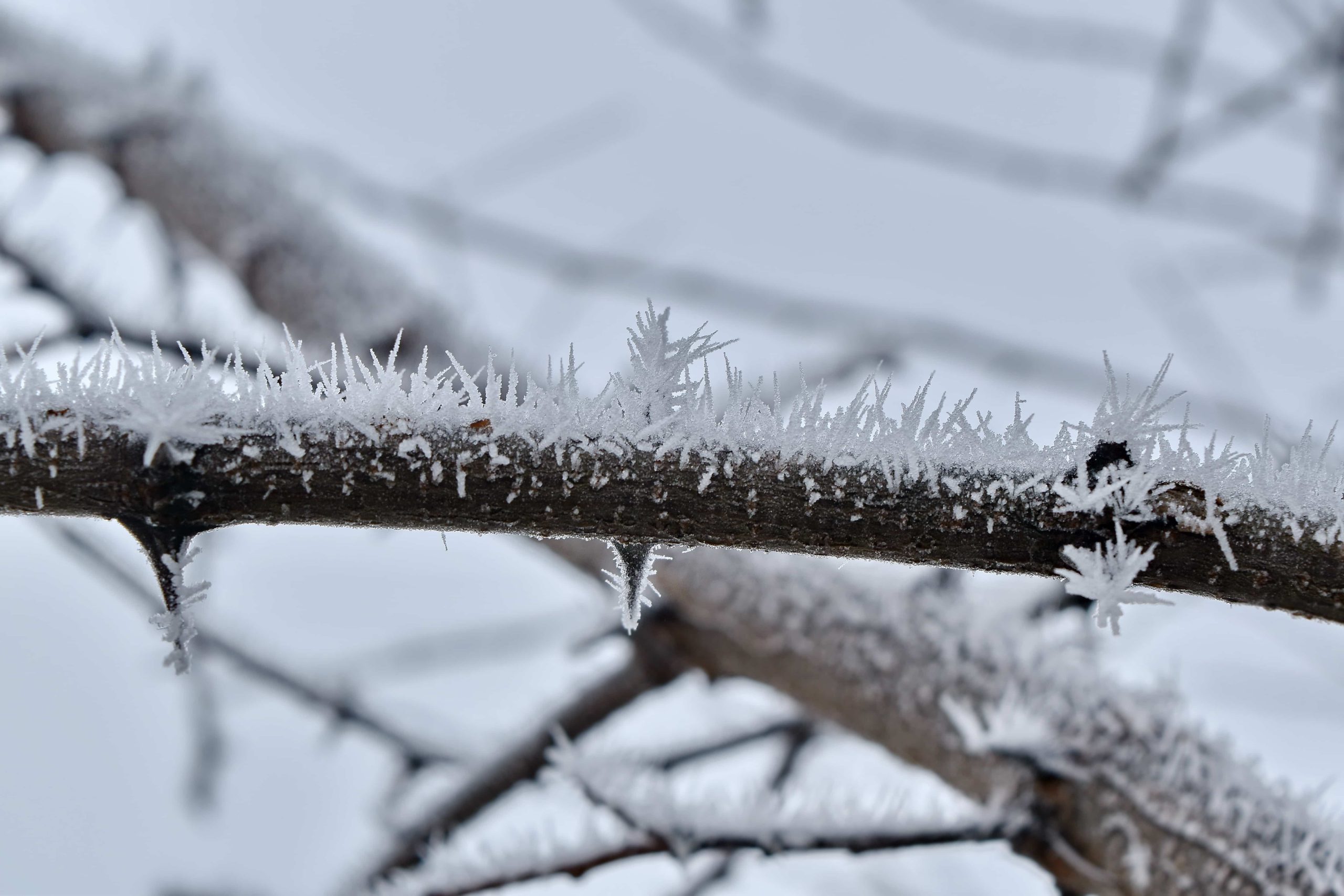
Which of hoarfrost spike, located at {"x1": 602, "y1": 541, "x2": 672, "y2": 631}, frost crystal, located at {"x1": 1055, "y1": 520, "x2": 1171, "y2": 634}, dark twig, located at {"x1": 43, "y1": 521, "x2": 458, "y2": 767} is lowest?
dark twig, located at {"x1": 43, "y1": 521, "x2": 458, "y2": 767}

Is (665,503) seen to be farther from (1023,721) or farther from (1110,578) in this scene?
(1023,721)

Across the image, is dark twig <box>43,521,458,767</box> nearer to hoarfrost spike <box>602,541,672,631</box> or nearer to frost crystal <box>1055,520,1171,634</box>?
hoarfrost spike <box>602,541,672,631</box>

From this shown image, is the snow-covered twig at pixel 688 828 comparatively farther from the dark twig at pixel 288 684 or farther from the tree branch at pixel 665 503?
the dark twig at pixel 288 684

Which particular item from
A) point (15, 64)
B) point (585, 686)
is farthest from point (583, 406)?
point (15, 64)

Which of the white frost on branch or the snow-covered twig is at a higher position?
the white frost on branch

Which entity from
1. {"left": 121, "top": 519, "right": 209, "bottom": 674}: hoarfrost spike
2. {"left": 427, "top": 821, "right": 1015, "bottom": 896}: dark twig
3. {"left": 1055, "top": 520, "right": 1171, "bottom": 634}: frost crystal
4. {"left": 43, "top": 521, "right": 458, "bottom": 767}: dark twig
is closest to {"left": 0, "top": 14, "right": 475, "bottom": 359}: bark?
{"left": 43, "top": 521, "right": 458, "bottom": 767}: dark twig

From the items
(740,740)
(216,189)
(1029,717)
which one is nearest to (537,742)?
(740,740)

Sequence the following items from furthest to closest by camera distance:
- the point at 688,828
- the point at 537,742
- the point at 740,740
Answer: the point at 740,740, the point at 537,742, the point at 688,828

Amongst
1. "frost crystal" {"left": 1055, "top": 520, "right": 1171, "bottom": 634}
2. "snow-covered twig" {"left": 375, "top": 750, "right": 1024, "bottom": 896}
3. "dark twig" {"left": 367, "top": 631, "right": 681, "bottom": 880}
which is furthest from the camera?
"dark twig" {"left": 367, "top": 631, "right": 681, "bottom": 880}
